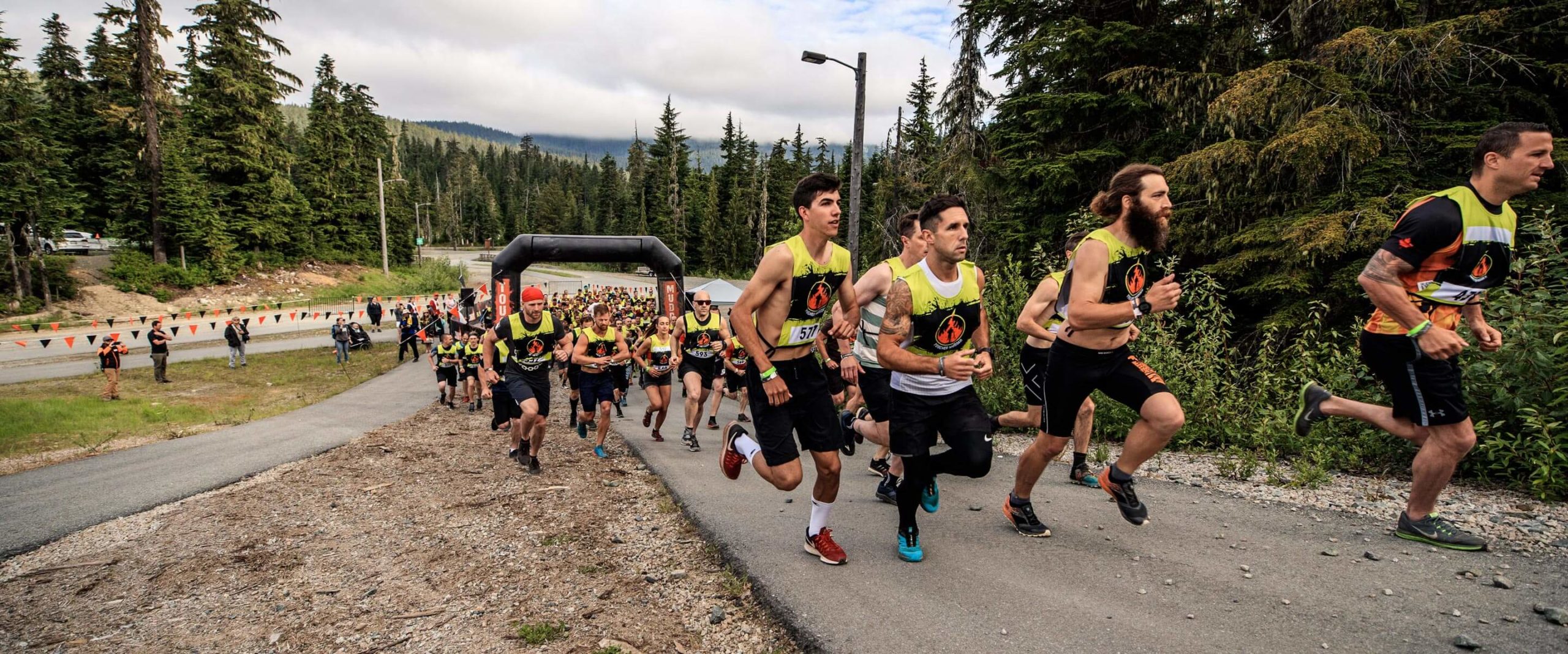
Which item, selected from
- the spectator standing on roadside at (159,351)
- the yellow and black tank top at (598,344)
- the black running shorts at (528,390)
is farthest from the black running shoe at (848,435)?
the spectator standing on roadside at (159,351)

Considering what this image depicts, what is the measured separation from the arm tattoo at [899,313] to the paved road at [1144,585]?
148 cm

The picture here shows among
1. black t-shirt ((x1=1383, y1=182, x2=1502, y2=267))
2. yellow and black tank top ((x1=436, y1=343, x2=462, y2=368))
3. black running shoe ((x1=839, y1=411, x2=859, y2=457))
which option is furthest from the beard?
yellow and black tank top ((x1=436, y1=343, x2=462, y2=368))

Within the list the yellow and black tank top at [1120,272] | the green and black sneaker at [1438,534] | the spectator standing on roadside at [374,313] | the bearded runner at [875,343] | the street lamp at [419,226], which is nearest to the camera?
the green and black sneaker at [1438,534]

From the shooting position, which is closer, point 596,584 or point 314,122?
point 596,584

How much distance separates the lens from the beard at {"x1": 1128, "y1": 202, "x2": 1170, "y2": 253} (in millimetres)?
3801

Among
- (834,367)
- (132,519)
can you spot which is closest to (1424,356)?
(834,367)

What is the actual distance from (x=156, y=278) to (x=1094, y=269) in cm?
4633

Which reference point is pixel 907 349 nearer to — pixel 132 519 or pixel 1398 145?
pixel 132 519

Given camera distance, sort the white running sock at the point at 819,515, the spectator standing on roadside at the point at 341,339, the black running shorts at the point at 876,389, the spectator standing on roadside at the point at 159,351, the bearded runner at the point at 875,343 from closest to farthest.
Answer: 1. the white running sock at the point at 819,515
2. the bearded runner at the point at 875,343
3. the black running shorts at the point at 876,389
4. the spectator standing on roadside at the point at 159,351
5. the spectator standing on roadside at the point at 341,339

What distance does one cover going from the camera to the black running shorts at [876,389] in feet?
18.8

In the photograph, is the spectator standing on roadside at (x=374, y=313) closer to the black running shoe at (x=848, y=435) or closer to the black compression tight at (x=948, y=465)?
the black running shoe at (x=848, y=435)

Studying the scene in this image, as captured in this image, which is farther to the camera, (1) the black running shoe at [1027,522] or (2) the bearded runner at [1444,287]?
(1) the black running shoe at [1027,522]

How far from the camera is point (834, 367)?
291 inches

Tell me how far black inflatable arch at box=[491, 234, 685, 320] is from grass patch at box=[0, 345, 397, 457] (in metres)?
5.74
